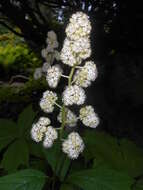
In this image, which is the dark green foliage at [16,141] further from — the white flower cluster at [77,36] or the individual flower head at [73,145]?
the white flower cluster at [77,36]

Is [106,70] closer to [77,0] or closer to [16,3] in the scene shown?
[77,0]

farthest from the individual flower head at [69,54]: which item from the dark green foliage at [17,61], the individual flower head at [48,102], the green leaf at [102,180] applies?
the dark green foliage at [17,61]

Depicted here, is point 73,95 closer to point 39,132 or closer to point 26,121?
point 39,132

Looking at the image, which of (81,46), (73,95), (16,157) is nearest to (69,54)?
(81,46)

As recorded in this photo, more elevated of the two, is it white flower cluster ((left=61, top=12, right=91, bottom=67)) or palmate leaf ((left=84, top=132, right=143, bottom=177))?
white flower cluster ((left=61, top=12, right=91, bottom=67))

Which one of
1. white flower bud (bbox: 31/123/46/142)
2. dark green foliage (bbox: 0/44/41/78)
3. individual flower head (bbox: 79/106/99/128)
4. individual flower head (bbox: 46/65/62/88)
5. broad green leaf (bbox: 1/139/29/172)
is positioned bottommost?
broad green leaf (bbox: 1/139/29/172)

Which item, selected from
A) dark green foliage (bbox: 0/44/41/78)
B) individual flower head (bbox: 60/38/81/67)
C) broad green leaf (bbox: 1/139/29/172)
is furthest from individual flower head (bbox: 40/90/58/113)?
dark green foliage (bbox: 0/44/41/78)

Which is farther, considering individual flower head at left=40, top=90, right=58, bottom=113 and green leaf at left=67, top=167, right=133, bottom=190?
individual flower head at left=40, top=90, right=58, bottom=113

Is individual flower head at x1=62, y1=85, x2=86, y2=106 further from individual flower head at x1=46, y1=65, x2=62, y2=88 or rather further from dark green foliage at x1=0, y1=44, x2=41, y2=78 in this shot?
dark green foliage at x1=0, y1=44, x2=41, y2=78
